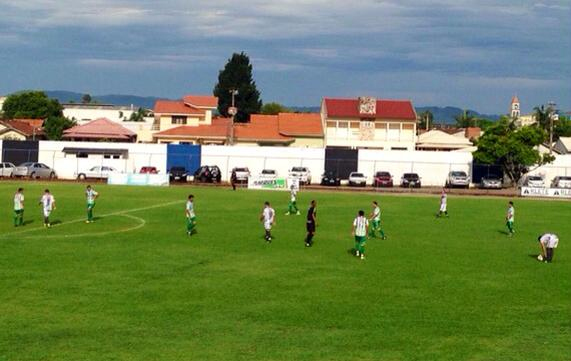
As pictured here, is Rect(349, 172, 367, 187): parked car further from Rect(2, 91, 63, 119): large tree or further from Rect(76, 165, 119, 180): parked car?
Rect(2, 91, 63, 119): large tree

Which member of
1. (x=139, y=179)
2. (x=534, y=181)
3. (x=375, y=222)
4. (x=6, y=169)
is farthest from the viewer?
(x=6, y=169)

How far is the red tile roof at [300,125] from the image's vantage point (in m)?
104

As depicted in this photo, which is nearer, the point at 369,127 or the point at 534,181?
the point at 534,181

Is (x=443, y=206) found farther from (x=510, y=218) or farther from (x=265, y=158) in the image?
(x=265, y=158)

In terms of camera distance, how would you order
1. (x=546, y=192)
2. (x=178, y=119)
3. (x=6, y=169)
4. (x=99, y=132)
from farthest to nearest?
(x=178, y=119) < (x=99, y=132) < (x=6, y=169) < (x=546, y=192)

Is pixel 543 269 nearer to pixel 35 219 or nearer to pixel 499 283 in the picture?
pixel 499 283

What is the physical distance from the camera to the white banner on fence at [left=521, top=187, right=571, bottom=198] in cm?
6862

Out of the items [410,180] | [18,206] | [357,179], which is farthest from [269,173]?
[18,206]

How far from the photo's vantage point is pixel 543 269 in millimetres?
29047

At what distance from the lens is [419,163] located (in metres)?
80.9

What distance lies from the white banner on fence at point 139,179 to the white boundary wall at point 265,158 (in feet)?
32.3

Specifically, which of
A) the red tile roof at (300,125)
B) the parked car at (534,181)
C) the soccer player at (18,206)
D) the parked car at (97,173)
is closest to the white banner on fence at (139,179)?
the parked car at (97,173)

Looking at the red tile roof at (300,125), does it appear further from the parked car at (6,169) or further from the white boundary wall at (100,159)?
the parked car at (6,169)

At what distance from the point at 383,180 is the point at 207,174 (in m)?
16.0
